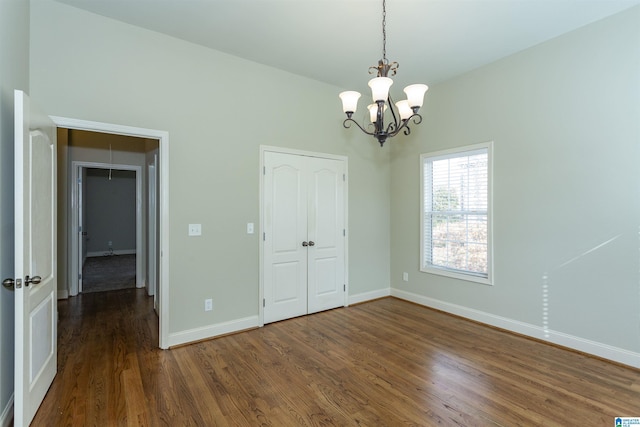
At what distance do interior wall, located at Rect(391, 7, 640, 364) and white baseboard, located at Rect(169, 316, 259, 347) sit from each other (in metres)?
2.66

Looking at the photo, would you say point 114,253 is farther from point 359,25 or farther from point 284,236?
point 359,25

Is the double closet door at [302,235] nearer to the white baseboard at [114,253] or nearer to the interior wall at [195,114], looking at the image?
the interior wall at [195,114]

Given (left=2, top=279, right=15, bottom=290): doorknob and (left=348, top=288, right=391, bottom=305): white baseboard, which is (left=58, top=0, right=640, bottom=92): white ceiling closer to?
(left=2, top=279, right=15, bottom=290): doorknob

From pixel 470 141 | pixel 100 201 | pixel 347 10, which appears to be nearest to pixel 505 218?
pixel 470 141

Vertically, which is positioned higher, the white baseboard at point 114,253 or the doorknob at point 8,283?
the doorknob at point 8,283

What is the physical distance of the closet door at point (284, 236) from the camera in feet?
12.5

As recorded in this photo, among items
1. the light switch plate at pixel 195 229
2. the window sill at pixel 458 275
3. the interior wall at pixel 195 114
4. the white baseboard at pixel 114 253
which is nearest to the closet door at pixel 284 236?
the interior wall at pixel 195 114

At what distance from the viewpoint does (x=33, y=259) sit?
6.57ft

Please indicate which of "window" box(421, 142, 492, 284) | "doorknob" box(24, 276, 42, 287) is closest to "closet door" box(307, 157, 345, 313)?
"window" box(421, 142, 492, 284)

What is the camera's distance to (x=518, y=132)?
3.47m

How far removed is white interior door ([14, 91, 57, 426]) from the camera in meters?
1.78

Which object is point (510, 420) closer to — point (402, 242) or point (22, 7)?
point (402, 242)

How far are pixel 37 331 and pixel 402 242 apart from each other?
4.22 m

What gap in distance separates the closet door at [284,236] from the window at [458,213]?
180 centimetres
